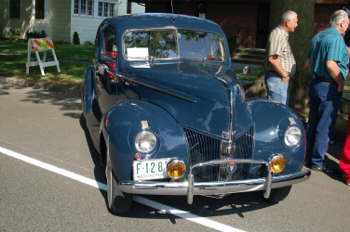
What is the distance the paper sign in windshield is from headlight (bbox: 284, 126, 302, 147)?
1976mm

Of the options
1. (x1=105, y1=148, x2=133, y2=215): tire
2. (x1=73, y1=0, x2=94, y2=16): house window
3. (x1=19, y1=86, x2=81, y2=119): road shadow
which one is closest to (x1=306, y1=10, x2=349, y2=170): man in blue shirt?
(x1=105, y1=148, x2=133, y2=215): tire

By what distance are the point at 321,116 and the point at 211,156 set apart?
2318 mm

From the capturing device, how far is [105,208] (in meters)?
4.41

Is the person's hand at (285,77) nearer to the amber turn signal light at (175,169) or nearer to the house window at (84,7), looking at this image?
the amber turn signal light at (175,169)

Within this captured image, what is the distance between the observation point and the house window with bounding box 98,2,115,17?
29.6 metres

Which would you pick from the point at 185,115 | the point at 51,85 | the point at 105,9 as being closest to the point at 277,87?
the point at 185,115

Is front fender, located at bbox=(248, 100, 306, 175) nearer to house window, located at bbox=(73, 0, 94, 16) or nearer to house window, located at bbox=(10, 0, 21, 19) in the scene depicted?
house window, located at bbox=(73, 0, 94, 16)

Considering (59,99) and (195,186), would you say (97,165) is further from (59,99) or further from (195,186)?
(59,99)

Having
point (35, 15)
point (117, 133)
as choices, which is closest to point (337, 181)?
point (117, 133)

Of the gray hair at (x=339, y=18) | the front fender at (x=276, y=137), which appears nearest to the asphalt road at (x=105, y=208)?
the front fender at (x=276, y=137)

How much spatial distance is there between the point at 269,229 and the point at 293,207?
0.66 metres

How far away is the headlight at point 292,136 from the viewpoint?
4305 mm

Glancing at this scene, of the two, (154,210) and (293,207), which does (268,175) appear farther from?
(154,210)

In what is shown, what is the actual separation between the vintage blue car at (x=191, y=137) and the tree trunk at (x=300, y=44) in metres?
3.39
